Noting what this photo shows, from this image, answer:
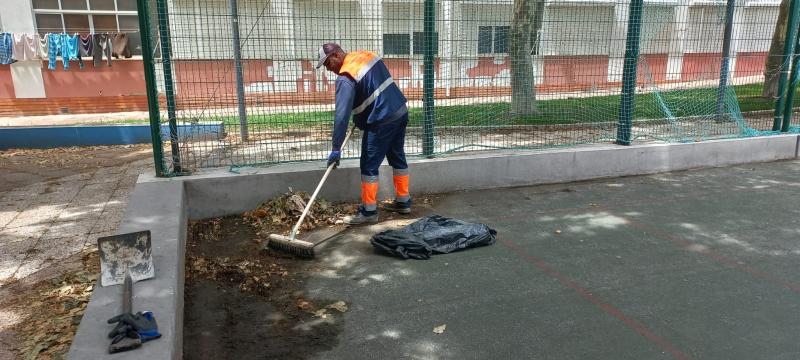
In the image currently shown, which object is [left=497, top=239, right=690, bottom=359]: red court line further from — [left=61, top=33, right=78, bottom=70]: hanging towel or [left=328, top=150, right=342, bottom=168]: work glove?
[left=61, top=33, right=78, bottom=70]: hanging towel

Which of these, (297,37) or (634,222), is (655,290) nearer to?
(634,222)

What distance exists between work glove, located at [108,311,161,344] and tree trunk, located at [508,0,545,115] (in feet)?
17.1

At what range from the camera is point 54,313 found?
136 inches

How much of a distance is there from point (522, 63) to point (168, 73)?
13.1 ft

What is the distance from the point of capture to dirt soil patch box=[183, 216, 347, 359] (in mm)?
3148

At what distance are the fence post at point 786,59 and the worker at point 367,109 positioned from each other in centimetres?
573

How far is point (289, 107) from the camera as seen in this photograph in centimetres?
577

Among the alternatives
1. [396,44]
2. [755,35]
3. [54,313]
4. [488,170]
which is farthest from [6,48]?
[755,35]

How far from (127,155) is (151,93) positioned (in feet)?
13.9

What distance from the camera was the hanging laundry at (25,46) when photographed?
13.3 meters

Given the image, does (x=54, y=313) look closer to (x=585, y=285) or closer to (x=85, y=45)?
(x=585, y=285)

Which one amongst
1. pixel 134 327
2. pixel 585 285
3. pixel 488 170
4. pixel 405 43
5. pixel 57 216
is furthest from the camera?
pixel 488 170

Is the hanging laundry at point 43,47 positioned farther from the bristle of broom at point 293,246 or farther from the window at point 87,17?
the bristle of broom at point 293,246

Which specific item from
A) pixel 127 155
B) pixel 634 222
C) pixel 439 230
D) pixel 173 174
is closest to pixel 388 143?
pixel 439 230
